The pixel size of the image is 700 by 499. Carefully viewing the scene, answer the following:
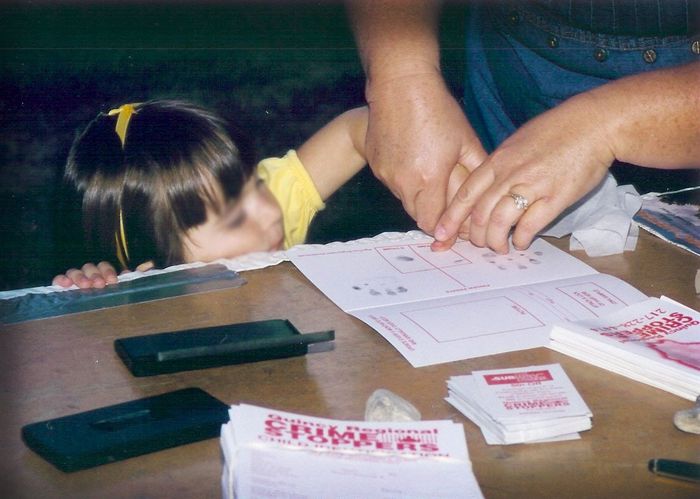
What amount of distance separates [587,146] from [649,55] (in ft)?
1.32

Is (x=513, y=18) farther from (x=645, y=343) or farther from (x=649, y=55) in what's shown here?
(x=645, y=343)

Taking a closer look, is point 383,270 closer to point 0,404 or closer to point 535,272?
point 535,272

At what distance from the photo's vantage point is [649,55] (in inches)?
56.3

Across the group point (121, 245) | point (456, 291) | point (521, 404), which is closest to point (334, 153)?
point (121, 245)

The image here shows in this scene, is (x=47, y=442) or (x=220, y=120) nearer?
(x=47, y=442)

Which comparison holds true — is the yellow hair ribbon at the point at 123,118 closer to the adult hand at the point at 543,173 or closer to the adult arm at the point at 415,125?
the adult arm at the point at 415,125

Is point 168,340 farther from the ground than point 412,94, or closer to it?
closer to it

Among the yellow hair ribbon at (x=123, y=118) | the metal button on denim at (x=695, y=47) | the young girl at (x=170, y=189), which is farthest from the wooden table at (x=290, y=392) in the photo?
the yellow hair ribbon at (x=123, y=118)

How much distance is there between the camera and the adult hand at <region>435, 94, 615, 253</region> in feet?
3.73

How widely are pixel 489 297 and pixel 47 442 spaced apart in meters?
0.55

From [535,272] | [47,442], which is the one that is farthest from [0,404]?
[535,272]

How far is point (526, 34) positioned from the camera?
152cm

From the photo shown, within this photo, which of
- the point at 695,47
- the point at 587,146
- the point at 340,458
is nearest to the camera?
the point at 340,458

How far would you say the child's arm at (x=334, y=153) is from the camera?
180cm
